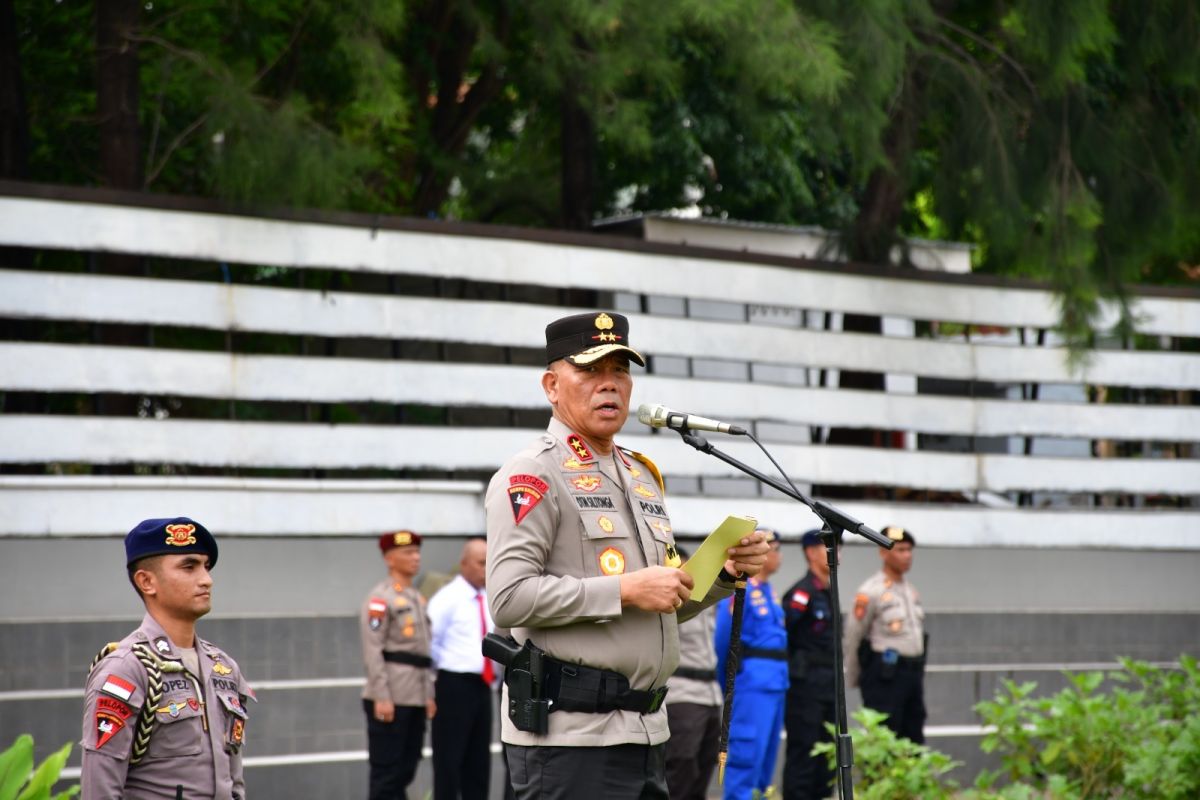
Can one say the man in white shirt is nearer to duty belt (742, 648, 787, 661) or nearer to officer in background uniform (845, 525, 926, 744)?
duty belt (742, 648, 787, 661)

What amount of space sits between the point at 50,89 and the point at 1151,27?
829cm

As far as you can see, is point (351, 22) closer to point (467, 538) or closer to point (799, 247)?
point (467, 538)

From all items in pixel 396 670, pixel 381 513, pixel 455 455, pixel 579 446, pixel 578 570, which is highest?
pixel 455 455

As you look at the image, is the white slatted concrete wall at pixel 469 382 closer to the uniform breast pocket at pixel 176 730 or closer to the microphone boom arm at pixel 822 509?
the uniform breast pocket at pixel 176 730

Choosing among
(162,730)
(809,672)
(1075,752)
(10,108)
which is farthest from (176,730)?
(10,108)

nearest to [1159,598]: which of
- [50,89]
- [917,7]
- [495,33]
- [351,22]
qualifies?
[917,7]

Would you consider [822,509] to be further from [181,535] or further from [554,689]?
[181,535]

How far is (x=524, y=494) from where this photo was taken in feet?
14.4

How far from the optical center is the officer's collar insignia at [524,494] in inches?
172

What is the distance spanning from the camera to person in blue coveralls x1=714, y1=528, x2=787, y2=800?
33.7ft

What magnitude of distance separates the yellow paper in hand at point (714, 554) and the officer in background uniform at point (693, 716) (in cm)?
506

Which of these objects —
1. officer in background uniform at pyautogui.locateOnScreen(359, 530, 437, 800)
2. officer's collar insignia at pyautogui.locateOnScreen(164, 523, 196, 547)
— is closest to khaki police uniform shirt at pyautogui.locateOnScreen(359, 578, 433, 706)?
officer in background uniform at pyautogui.locateOnScreen(359, 530, 437, 800)

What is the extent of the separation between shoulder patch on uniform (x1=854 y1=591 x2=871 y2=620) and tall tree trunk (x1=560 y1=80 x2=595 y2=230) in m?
3.58

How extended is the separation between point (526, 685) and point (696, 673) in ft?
17.1
